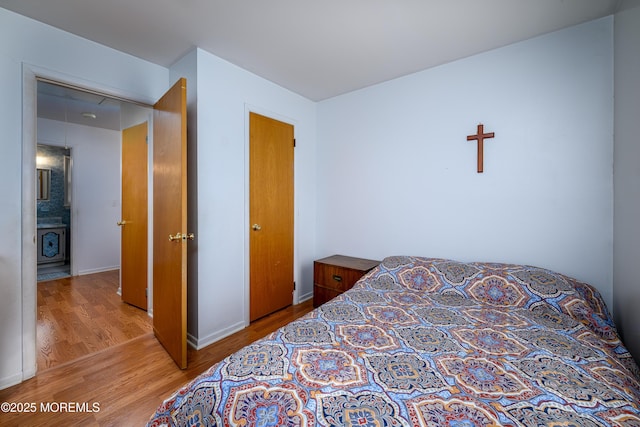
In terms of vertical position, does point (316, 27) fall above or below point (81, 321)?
above

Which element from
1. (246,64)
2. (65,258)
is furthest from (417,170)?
(65,258)

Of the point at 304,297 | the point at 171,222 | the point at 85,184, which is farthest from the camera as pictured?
the point at 85,184

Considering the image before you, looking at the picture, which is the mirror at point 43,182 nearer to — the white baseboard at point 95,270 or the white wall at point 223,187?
the white baseboard at point 95,270

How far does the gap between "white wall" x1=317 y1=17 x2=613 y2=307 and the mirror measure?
5.15 meters

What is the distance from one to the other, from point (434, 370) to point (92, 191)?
549cm

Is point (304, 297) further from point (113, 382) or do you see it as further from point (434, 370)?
point (434, 370)

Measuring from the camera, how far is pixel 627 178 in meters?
1.48

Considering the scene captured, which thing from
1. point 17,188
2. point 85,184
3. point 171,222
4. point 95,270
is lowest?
point 95,270

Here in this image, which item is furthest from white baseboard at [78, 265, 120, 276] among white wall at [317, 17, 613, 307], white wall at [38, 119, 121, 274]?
white wall at [317, 17, 613, 307]

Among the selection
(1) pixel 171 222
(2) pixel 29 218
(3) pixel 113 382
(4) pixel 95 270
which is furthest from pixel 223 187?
(4) pixel 95 270

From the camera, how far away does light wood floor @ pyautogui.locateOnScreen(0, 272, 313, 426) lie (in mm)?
1500

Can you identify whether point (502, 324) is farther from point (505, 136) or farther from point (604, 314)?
point (505, 136)

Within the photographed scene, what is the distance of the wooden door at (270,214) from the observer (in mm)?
2668

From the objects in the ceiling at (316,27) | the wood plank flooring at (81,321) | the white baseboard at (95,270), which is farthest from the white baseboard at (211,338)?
the white baseboard at (95,270)
